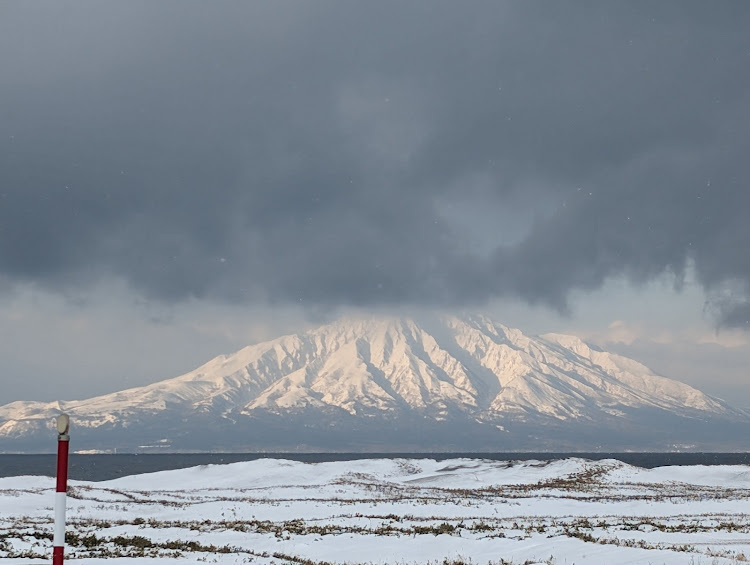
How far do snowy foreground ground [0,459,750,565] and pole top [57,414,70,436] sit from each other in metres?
11.9

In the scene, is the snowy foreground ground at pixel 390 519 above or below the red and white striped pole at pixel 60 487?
below

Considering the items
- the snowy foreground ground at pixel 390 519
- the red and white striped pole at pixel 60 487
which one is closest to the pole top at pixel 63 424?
the red and white striped pole at pixel 60 487

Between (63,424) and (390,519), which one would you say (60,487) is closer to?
(63,424)

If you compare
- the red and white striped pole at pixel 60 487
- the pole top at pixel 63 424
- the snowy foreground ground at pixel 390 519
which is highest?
the pole top at pixel 63 424

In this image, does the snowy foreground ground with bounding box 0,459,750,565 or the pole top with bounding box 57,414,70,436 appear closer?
the pole top with bounding box 57,414,70,436

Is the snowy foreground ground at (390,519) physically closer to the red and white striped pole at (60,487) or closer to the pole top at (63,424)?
the red and white striped pole at (60,487)

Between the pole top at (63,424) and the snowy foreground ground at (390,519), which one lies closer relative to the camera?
the pole top at (63,424)

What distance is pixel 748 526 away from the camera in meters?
34.1

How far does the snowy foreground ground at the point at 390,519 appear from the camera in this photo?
966 inches

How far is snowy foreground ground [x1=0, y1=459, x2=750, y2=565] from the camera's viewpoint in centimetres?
2453

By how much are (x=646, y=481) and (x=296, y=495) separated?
3617cm

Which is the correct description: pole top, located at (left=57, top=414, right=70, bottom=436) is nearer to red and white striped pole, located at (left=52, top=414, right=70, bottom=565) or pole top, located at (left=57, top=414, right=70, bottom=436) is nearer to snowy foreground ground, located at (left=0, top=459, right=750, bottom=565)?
red and white striped pole, located at (left=52, top=414, right=70, bottom=565)

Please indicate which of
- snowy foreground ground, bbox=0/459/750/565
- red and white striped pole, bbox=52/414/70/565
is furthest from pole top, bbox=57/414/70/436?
snowy foreground ground, bbox=0/459/750/565

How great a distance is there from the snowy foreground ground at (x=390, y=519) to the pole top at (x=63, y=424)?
11856mm
